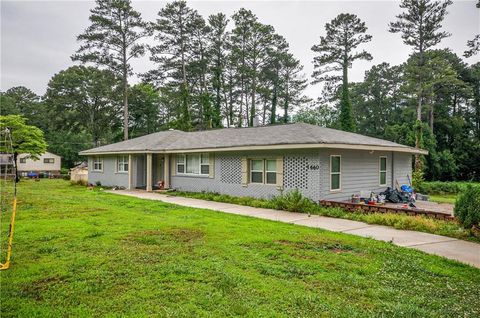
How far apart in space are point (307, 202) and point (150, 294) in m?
7.91

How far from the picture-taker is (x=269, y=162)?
13.2 meters

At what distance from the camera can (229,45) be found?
3397cm

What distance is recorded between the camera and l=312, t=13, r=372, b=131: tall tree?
31.3 metres

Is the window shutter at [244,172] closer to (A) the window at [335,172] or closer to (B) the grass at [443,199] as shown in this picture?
(A) the window at [335,172]

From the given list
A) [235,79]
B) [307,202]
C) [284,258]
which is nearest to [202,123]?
[235,79]

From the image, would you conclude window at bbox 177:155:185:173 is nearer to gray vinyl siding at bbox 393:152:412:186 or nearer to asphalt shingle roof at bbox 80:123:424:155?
asphalt shingle roof at bbox 80:123:424:155

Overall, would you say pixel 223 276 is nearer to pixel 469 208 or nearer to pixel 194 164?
pixel 469 208

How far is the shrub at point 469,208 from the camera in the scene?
23.5 feet

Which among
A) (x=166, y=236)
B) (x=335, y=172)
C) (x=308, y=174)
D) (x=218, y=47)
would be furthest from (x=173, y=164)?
(x=218, y=47)

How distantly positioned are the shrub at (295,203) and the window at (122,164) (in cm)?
1172

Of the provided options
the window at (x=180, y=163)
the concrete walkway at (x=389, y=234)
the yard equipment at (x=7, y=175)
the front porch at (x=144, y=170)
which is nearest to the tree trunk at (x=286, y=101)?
the front porch at (x=144, y=170)

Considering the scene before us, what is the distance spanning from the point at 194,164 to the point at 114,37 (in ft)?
62.7

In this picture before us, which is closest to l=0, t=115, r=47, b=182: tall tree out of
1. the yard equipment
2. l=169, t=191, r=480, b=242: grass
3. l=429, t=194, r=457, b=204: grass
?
the yard equipment

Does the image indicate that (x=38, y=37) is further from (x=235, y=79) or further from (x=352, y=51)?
(x=352, y=51)
